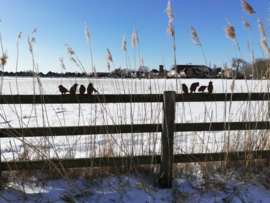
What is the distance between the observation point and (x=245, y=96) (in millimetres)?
2311

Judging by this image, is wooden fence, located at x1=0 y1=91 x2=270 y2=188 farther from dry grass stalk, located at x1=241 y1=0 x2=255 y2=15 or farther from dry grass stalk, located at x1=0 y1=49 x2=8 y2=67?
dry grass stalk, located at x1=241 y1=0 x2=255 y2=15

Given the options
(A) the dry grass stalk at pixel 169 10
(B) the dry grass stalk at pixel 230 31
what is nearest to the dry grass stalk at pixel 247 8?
(B) the dry grass stalk at pixel 230 31

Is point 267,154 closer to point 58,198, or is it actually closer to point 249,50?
point 249,50

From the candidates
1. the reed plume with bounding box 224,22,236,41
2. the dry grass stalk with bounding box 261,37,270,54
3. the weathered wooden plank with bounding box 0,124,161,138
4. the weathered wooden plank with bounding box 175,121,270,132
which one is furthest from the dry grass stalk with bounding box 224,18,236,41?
the weathered wooden plank with bounding box 0,124,161,138

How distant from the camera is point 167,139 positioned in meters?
2.12

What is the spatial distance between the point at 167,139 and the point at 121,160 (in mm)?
607

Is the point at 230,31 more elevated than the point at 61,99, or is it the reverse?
the point at 230,31

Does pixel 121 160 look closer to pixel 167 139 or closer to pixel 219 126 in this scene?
pixel 167 139

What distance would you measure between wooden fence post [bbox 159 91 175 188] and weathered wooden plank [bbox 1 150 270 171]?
107mm

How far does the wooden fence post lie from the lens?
206 centimetres

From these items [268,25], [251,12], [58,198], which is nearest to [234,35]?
[251,12]

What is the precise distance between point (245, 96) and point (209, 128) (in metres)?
0.63

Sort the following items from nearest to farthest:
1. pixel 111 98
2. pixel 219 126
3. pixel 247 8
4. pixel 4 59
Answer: pixel 4 59
pixel 111 98
pixel 219 126
pixel 247 8

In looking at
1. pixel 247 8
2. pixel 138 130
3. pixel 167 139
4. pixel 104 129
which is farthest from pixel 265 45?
pixel 104 129
